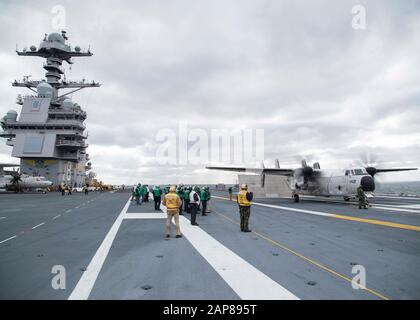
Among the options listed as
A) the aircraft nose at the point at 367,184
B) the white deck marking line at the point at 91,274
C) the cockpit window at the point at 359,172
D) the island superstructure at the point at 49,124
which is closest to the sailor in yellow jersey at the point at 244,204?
the white deck marking line at the point at 91,274

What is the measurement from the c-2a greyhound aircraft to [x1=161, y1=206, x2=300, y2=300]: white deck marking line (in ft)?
59.9

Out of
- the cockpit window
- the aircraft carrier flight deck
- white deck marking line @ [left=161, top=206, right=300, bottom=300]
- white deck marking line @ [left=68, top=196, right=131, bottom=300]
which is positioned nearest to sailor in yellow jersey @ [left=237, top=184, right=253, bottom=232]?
the aircraft carrier flight deck

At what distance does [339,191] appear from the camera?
24156 millimetres

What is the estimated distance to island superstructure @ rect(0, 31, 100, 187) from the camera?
5966 centimetres

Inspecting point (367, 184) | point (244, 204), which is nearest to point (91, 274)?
point (244, 204)

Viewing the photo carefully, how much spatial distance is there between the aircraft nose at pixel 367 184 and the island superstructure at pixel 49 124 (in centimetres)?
6158

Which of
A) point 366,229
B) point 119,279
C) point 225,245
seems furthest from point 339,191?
point 119,279

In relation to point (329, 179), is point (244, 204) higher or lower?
lower

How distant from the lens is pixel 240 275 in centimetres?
560

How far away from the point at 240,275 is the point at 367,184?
19544 millimetres

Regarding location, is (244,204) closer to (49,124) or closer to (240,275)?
(240,275)

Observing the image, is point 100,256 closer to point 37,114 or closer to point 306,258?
point 306,258

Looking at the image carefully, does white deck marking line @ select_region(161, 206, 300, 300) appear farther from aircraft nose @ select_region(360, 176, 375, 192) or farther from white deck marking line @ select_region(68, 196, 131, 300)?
aircraft nose @ select_region(360, 176, 375, 192)
